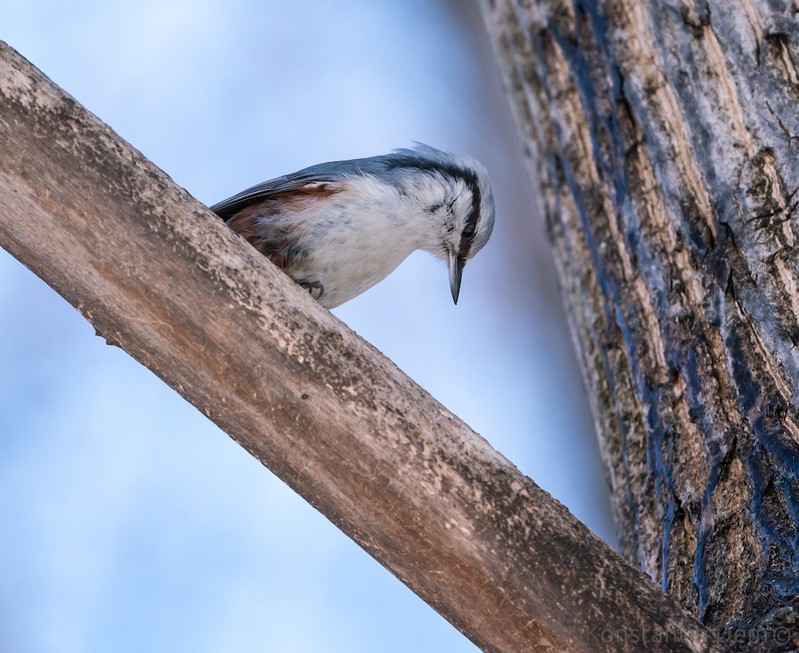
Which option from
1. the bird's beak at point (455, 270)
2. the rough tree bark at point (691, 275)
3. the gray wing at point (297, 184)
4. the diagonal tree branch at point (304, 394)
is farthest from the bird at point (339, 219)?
the diagonal tree branch at point (304, 394)

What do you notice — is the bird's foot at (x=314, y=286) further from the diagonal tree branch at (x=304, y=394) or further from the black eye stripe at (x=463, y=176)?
the diagonal tree branch at (x=304, y=394)

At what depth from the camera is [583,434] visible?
15.4ft

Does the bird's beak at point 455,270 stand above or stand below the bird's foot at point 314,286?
above

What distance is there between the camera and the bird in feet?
8.36

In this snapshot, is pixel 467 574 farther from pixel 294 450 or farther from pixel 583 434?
pixel 583 434

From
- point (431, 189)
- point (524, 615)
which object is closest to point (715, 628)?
point (524, 615)

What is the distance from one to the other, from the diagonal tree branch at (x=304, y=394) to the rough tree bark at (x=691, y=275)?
0.34 metres

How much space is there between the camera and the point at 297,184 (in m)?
2.59

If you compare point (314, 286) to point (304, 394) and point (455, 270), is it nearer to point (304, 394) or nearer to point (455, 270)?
point (455, 270)

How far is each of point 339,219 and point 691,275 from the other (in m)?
0.93

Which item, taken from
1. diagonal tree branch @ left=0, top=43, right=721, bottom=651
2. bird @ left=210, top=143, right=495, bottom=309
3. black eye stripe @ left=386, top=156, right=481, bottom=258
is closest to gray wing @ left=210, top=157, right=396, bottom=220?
bird @ left=210, top=143, right=495, bottom=309

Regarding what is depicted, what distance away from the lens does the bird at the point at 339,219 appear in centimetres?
255

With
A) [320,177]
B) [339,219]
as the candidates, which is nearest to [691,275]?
[339,219]

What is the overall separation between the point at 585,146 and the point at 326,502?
4.56 ft
